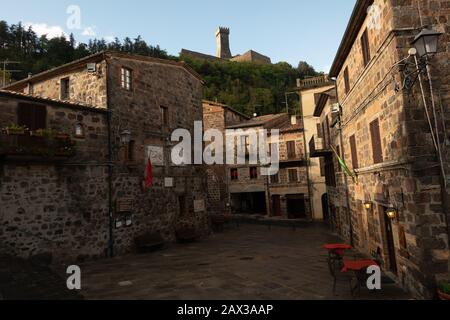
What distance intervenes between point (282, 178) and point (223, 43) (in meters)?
78.6

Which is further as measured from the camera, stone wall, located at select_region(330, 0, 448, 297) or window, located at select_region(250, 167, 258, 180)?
window, located at select_region(250, 167, 258, 180)

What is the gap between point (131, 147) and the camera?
51.2 ft

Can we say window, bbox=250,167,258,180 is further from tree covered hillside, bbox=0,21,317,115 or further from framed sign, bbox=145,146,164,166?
tree covered hillside, bbox=0,21,317,115

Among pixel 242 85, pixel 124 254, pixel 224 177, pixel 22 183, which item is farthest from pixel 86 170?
pixel 242 85

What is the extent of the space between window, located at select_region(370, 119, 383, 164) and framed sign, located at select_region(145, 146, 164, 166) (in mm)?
10762

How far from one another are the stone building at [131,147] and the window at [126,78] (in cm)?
5

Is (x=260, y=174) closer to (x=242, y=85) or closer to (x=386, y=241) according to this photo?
(x=386, y=241)

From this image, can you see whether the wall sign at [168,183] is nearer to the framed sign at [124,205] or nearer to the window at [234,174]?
the framed sign at [124,205]

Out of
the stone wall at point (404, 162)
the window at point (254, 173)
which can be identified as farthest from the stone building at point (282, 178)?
the stone wall at point (404, 162)

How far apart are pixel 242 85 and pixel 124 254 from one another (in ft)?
174

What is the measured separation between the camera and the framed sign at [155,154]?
16370 millimetres

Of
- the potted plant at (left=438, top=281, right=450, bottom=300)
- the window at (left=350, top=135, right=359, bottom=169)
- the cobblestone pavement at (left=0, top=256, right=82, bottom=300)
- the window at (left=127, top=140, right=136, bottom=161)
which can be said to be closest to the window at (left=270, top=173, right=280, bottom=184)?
the window at (left=350, top=135, right=359, bottom=169)

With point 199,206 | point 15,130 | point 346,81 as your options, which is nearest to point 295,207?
point 199,206

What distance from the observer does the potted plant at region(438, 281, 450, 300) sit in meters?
6.21
